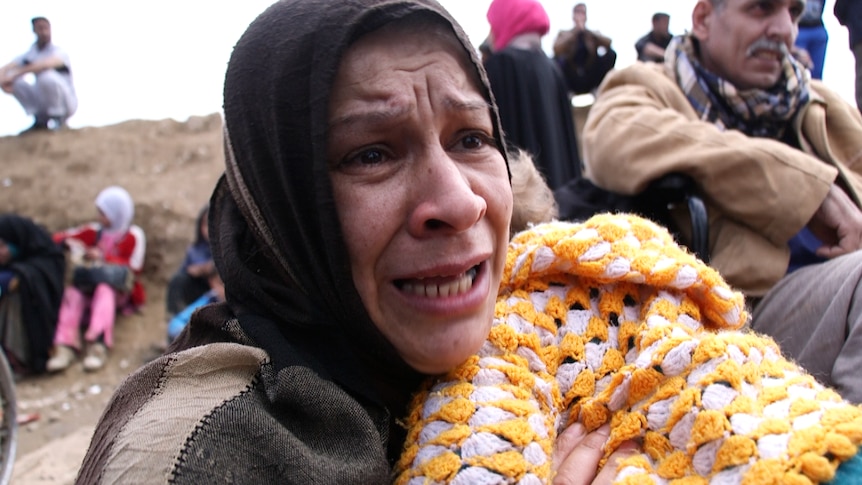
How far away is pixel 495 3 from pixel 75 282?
6891 millimetres

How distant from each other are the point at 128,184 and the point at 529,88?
9871 mm

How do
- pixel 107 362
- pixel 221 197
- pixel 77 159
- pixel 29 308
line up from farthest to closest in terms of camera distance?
pixel 77 159 → pixel 107 362 → pixel 29 308 → pixel 221 197

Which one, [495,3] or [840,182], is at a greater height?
[495,3]

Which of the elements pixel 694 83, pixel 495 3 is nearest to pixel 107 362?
pixel 495 3

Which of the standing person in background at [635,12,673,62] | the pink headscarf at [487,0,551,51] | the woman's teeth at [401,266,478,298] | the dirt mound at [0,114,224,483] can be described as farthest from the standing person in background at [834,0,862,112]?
the dirt mound at [0,114,224,483]

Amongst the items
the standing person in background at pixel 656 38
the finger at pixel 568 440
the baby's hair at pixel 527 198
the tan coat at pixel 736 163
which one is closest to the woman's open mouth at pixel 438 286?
the finger at pixel 568 440

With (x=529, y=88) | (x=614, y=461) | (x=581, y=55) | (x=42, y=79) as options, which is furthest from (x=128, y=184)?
(x=614, y=461)

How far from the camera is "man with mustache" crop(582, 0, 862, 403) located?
221 cm

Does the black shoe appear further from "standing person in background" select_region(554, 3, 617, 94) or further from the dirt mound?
"standing person in background" select_region(554, 3, 617, 94)

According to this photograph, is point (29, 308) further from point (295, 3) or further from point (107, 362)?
point (295, 3)

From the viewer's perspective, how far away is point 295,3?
52.6 inches

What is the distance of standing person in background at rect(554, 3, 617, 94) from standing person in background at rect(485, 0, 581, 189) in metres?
5.28

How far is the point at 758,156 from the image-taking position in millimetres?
2473

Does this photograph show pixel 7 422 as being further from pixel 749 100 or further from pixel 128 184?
pixel 128 184
